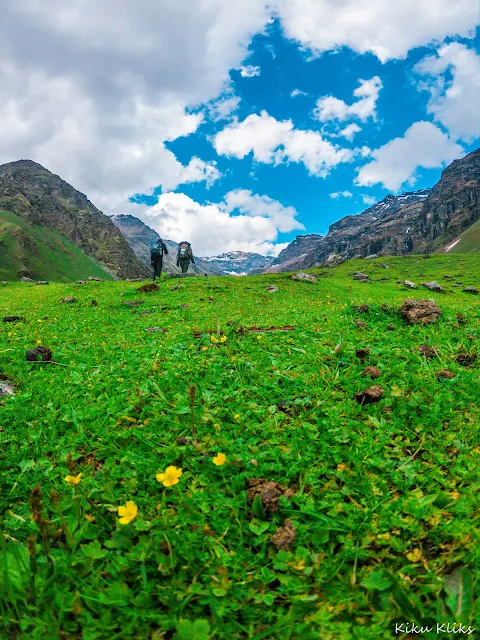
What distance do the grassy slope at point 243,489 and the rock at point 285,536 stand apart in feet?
0.18

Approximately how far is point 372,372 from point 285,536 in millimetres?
3311

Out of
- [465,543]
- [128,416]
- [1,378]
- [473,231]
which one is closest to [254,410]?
[128,416]

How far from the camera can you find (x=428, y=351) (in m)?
6.36

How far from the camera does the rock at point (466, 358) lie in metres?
6.05

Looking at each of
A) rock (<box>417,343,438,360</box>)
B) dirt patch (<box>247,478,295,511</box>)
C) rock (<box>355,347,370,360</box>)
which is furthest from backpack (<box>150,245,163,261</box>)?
dirt patch (<box>247,478,295,511</box>)

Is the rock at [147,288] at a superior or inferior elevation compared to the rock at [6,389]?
superior

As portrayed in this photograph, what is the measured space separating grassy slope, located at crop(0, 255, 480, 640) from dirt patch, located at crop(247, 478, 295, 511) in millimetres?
95

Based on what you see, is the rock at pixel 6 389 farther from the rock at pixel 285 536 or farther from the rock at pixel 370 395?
the rock at pixel 370 395

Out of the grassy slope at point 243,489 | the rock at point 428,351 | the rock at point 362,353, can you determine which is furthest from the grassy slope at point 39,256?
the rock at point 428,351

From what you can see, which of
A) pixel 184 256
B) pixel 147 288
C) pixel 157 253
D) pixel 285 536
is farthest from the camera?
pixel 184 256

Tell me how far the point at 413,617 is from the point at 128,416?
3.82 meters

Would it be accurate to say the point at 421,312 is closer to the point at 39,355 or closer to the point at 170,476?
the point at 170,476

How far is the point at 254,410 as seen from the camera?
15.8ft

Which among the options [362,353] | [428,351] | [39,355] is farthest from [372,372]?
[39,355]
